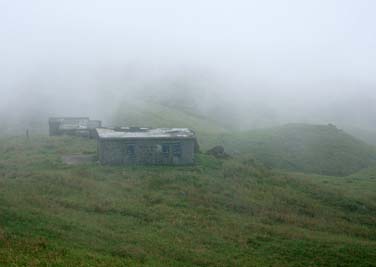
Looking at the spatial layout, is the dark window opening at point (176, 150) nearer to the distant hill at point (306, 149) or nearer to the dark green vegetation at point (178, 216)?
the dark green vegetation at point (178, 216)

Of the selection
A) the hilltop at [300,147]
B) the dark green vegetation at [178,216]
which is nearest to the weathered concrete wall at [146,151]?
the dark green vegetation at [178,216]

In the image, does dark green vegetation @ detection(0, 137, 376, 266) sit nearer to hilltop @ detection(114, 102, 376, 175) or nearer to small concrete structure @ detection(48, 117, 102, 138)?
small concrete structure @ detection(48, 117, 102, 138)

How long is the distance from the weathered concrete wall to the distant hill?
1625cm

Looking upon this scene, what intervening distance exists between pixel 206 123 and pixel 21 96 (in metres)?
39.4

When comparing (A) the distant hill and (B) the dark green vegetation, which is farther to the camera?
(A) the distant hill

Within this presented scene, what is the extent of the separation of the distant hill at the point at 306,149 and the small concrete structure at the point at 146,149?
642 inches

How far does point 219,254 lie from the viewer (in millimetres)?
20250

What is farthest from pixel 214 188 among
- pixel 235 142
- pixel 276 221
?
pixel 235 142

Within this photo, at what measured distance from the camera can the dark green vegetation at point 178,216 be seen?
18.9m

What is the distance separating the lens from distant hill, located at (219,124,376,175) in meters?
55.1

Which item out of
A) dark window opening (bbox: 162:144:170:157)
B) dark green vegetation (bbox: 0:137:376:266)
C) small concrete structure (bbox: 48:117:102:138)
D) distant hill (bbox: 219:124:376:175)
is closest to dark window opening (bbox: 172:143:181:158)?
dark window opening (bbox: 162:144:170:157)

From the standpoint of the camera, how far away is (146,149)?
1561 inches

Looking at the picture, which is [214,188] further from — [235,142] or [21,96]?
[21,96]

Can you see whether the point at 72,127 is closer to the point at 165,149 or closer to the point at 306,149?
the point at 165,149
